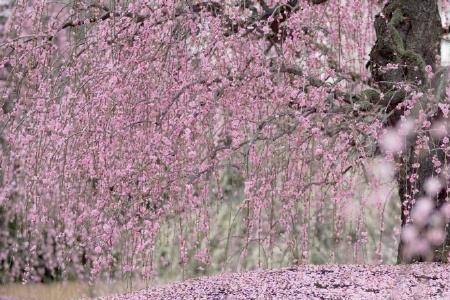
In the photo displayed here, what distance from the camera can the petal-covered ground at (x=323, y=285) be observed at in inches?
198

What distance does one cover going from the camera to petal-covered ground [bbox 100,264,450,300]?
16.5ft

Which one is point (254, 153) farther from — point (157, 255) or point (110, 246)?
point (157, 255)

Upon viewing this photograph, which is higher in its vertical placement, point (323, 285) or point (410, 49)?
point (410, 49)

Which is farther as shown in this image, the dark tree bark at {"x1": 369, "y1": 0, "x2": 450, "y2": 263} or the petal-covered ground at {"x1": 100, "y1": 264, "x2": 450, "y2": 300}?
the dark tree bark at {"x1": 369, "y1": 0, "x2": 450, "y2": 263}

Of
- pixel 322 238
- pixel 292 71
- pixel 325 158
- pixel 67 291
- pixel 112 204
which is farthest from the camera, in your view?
pixel 67 291

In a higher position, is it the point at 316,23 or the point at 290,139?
the point at 316,23

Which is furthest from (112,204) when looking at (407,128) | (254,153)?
(407,128)

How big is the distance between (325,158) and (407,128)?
1.66ft

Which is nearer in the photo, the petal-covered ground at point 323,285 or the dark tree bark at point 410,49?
the petal-covered ground at point 323,285

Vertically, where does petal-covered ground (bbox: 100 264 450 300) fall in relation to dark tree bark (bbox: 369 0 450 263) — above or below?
below

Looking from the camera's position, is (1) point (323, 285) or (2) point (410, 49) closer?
(1) point (323, 285)

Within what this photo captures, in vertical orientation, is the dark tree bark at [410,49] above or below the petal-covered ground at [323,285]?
above

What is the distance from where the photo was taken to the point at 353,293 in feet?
16.5

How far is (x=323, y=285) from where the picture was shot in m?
5.34
